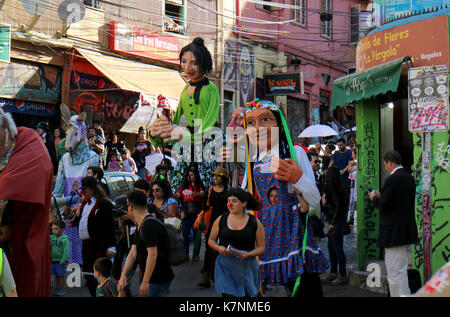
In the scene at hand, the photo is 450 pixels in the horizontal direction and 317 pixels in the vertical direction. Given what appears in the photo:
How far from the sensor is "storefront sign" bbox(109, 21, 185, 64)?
18250mm

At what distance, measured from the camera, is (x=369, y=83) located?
27.5ft

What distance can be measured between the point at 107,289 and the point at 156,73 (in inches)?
540

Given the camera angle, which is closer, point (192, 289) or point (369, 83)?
point (192, 289)

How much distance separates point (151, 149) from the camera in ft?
49.8

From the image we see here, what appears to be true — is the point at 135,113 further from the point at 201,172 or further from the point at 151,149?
the point at 201,172

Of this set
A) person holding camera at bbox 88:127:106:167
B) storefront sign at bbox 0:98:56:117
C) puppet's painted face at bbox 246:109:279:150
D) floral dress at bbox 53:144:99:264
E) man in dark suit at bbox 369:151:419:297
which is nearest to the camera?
puppet's painted face at bbox 246:109:279:150

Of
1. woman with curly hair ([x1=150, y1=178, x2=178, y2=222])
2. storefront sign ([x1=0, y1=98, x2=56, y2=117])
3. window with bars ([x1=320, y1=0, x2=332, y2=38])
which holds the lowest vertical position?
woman with curly hair ([x1=150, y1=178, x2=178, y2=222])

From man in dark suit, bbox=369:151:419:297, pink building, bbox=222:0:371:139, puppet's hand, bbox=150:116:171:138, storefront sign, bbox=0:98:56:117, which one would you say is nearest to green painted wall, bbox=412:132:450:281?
man in dark suit, bbox=369:151:419:297

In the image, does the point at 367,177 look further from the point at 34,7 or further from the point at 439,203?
the point at 34,7

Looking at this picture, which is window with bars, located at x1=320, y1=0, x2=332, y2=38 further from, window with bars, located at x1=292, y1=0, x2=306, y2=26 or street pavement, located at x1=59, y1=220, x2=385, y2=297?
street pavement, located at x1=59, y1=220, x2=385, y2=297

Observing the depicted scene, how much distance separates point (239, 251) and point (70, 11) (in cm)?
1285

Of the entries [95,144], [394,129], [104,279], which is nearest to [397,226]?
[394,129]

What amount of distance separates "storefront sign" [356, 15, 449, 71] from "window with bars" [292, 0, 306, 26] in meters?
18.8
